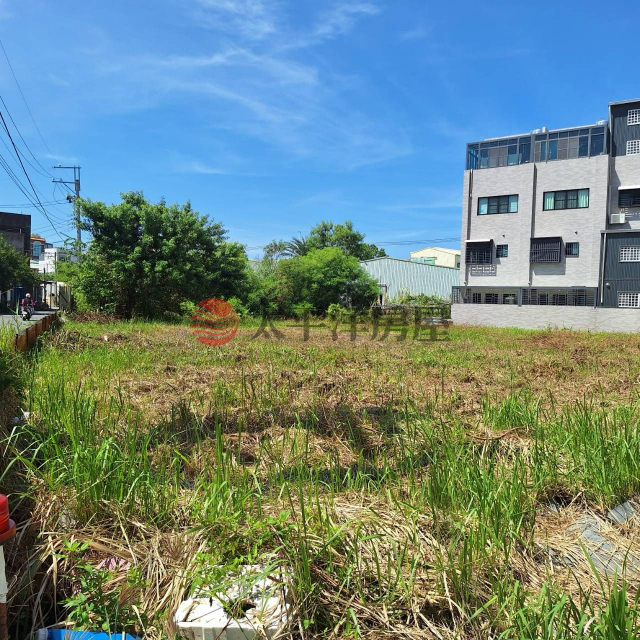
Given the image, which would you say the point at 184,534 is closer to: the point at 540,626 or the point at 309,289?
the point at 540,626

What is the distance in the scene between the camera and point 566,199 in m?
27.6

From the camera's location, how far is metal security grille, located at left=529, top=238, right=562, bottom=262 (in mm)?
27609

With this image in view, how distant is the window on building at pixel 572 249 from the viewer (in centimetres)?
2712

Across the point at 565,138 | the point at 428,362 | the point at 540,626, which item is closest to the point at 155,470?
the point at 540,626

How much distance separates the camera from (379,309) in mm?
28969

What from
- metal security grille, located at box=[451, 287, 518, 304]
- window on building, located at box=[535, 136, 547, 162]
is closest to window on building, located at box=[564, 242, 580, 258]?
metal security grille, located at box=[451, 287, 518, 304]

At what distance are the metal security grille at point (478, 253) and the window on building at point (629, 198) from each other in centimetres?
721

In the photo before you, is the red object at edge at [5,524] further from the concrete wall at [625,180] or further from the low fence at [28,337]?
the concrete wall at [625,180]

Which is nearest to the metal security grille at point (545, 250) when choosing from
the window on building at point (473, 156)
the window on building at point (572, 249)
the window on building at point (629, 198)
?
the window on building at point (572, 249)

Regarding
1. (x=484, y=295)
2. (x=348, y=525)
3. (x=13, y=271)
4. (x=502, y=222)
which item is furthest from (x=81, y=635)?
(x=13, y=271)

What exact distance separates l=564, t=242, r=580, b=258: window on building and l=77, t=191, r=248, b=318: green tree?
20169 mm

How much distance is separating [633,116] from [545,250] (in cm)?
847

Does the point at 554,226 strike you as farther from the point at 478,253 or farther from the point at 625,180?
the point at 478,253

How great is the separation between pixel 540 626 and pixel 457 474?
100 centimetres
